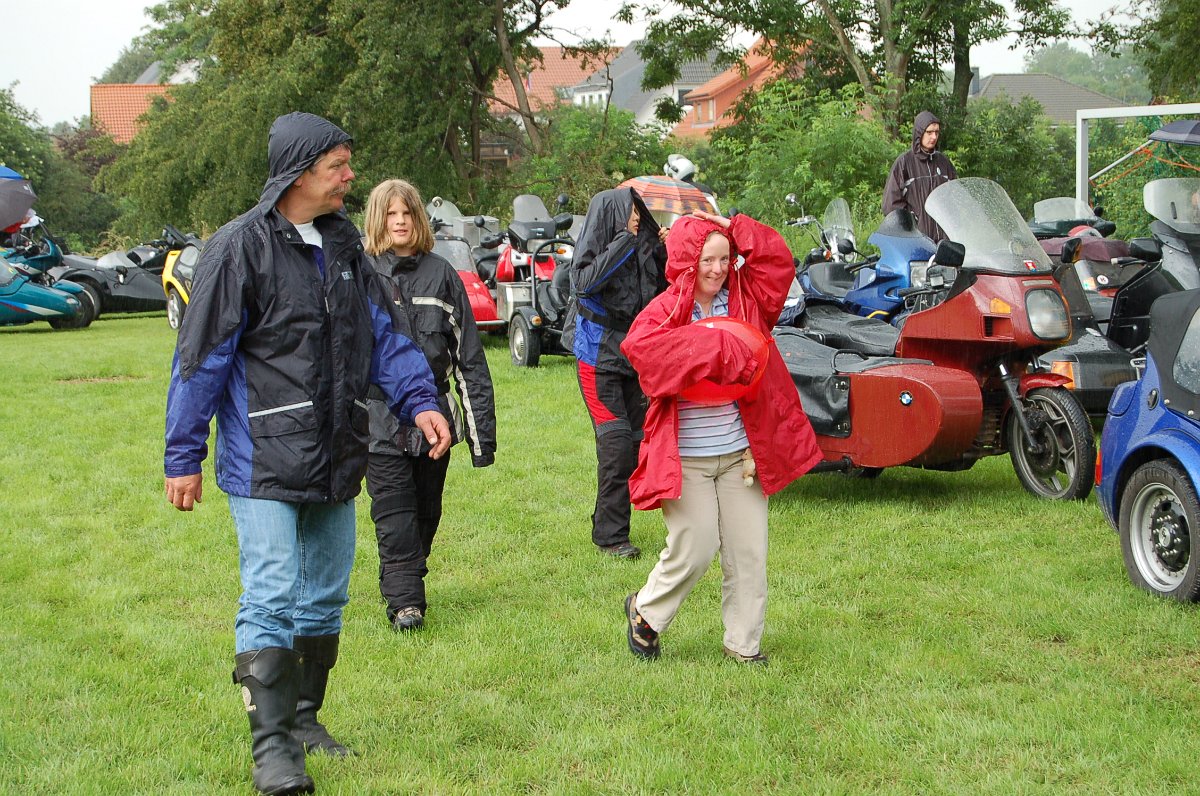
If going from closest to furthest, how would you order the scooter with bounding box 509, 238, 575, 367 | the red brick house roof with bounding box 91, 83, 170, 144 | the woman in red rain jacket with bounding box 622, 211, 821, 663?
the woman in red rain jacket with bounding box 622, 211, 821, 663 < the scooter with bounding box 509, 238, 575, 367 < the red brick house roof with bounding box 91, 83, 170, 144

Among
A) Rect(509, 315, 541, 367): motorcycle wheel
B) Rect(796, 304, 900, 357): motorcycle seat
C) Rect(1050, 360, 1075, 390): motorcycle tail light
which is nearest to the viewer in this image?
Rect(1050, 360, 1075, 390): motorcycle tail light

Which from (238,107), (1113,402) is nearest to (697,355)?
(1113,402)

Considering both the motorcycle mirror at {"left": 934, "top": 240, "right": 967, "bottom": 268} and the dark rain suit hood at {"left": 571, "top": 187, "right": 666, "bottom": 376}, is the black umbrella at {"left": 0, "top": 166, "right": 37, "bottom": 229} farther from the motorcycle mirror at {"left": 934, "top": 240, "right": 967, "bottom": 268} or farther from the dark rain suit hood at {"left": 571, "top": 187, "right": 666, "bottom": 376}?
the motorcycle mirror at {"left": 934, "top": 240, "right": 967, "bottom": 268}

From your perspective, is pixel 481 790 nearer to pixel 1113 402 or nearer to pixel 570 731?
pixel 570 731

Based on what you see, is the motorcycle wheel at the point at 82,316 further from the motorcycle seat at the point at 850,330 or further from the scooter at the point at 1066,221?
the motorcycle seat at the point at 850,330

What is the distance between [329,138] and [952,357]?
5019 mm

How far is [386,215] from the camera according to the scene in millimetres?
5965

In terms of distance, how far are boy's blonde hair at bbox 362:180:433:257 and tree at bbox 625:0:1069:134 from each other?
19986 mm

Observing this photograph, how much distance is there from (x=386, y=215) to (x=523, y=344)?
919cm

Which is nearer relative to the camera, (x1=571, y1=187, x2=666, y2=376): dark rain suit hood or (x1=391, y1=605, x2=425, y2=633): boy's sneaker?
(x1=391, y1=605, x2=425, y2=633): boy's sneaker

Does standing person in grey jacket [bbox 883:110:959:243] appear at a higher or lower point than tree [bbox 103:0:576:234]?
lower

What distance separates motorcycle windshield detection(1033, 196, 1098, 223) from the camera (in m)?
12.3

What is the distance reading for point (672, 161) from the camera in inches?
297

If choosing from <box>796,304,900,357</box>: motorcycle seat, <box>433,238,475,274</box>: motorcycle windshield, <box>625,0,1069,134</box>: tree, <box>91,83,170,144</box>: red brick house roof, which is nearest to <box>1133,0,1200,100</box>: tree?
<box>625,0,1069,134</box>: tree
